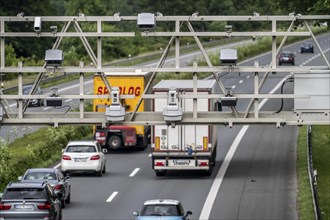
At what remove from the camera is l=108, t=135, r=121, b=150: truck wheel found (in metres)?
59.5

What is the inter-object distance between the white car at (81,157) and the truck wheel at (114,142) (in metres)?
8.91

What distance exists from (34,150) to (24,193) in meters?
20.0


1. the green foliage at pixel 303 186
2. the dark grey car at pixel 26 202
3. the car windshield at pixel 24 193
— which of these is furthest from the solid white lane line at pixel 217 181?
the car windshield at pixel 24 193

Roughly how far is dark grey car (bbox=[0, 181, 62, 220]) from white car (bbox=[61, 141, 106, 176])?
1500cm

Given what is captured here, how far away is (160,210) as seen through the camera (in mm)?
33406

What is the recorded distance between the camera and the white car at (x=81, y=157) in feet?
163

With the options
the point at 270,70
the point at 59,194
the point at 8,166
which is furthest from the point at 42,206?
the point at 8,166

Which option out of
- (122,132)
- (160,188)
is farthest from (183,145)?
(122,132)

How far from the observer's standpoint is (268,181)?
163ft

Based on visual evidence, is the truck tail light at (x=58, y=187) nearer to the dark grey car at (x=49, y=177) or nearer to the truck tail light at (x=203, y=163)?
the dark grey car at (x=49, y=177)

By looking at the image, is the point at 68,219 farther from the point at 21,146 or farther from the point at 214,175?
the point at 21,146

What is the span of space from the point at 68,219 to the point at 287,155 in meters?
20.9

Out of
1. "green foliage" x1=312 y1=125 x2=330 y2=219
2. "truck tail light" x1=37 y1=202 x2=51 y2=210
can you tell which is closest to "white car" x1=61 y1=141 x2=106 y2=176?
"green foliage" x1=312 y1=125 x2=330 y2=219

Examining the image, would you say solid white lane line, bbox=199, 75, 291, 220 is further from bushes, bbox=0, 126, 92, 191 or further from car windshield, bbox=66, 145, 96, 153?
bushes, bbox=0, 126, 92, 191
